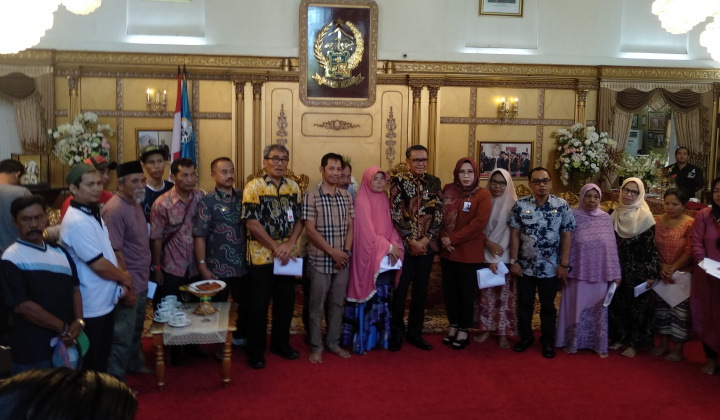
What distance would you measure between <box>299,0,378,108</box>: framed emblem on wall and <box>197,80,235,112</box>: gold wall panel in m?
1.06

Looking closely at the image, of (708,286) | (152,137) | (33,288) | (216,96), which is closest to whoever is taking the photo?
(33,288)

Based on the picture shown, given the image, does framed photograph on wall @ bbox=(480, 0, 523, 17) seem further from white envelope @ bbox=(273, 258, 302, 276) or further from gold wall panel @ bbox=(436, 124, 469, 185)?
white envelope @ bbox=(273, 258, 302, 276)

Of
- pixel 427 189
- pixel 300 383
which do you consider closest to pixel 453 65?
pixel 427 189

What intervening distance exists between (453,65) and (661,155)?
4359mm

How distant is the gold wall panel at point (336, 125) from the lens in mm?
8258

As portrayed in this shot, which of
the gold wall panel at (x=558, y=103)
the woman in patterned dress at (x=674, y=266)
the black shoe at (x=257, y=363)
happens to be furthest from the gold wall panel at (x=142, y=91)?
the woman in patterned dress at (x=674, y=266)

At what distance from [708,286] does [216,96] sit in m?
6.50

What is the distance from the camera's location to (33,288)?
2.66m

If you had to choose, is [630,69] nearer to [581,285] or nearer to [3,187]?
[581,285]

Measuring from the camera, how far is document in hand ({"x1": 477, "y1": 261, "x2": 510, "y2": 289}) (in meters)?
4.63

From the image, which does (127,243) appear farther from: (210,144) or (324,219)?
(210,144)

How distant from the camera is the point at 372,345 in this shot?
4578mm

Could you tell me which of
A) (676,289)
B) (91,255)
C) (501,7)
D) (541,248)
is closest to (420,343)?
(541,248)

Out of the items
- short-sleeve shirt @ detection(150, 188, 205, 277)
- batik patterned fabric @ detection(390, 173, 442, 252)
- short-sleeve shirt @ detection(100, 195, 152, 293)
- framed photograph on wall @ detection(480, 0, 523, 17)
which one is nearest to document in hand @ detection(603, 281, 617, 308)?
batik patterned fabric @ detection(390, 173, 442, 252)
